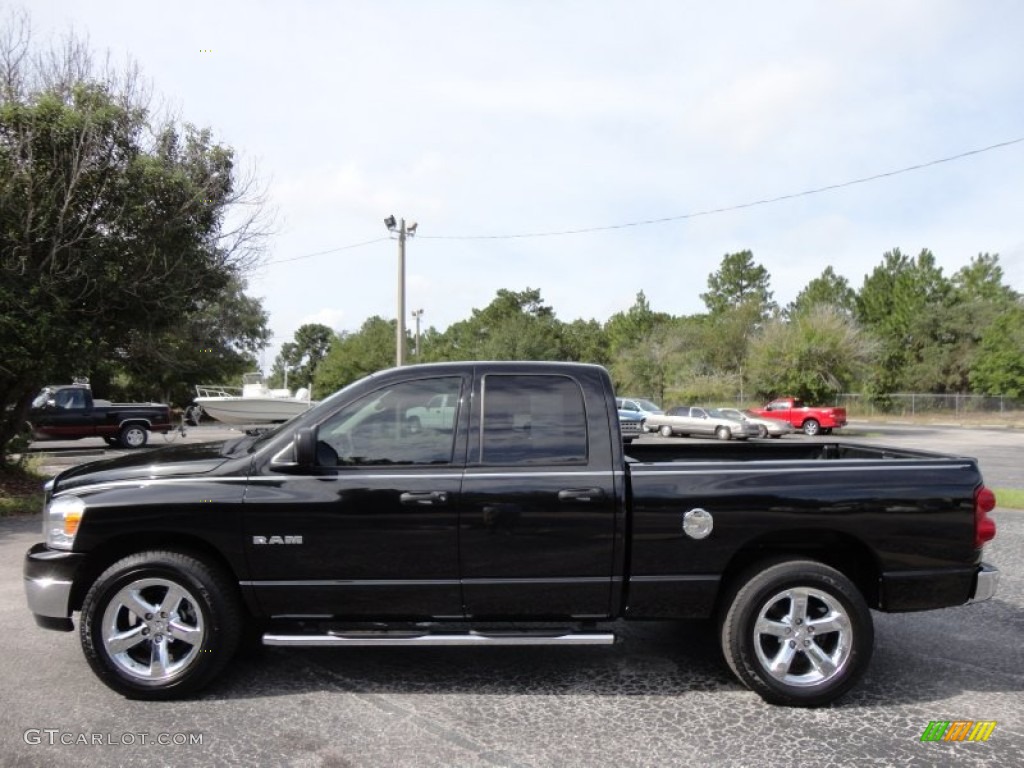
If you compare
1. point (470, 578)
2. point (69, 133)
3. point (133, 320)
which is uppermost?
point (69, 133)

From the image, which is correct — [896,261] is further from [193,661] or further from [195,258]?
[193,661]

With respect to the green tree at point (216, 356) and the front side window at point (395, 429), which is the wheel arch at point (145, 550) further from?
the green tree at point (216, 356)

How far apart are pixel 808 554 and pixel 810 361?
3322 centimetres

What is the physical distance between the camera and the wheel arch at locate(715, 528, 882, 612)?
152 inches

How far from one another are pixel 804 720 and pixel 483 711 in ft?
5.49

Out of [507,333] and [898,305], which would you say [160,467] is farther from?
[898,305]

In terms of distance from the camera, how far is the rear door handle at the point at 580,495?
A: 374 centimetres

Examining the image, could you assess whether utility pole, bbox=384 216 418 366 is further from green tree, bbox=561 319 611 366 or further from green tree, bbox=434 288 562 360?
green tree, bbox=561 319 611 366

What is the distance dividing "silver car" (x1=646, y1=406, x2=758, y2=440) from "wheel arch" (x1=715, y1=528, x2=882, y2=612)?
21.9 m

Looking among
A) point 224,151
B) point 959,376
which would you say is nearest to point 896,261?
point 959,376

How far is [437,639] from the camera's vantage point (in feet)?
12.0

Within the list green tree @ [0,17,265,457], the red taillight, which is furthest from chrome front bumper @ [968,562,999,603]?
green tree @ [0,17,265,457]

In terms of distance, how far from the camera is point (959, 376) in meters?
54.1

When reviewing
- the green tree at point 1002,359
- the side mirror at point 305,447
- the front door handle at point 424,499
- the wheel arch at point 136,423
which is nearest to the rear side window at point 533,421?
the front door handle at point 424,499
